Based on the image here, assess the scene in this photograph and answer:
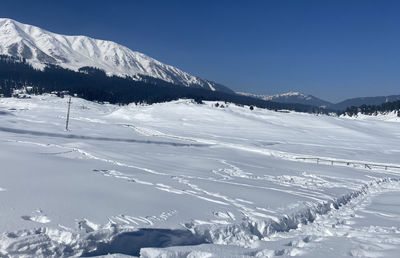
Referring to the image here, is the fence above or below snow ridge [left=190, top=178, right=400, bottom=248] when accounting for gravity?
above

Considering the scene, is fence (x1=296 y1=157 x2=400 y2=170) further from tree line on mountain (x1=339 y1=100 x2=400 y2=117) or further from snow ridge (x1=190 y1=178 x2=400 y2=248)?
tree line on mountain (x1=339 y1=100 x2=400 y2=117)

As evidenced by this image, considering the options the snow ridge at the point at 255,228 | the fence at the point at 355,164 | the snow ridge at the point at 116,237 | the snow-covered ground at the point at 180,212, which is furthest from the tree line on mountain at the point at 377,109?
the snow ridge at the point at 116,237

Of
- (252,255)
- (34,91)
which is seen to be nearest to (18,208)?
(252,255)

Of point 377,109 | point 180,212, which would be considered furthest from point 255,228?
point 377,109

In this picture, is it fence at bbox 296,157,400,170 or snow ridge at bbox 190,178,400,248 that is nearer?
snow ridge at bbox 190,178,400,248

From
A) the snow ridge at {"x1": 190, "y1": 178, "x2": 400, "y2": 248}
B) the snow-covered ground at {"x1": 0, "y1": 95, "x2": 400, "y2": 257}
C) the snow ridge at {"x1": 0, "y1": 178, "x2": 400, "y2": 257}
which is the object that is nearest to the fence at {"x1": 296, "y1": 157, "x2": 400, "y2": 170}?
the snow-covered ground at {"x1": 0, "y1": 95, "x2": 400, "y2": 257}

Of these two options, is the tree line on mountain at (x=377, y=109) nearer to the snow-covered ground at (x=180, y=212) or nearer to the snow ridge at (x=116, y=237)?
the snow-covered ground at (x=180, y=212)

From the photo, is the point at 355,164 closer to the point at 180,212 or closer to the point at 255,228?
the point at 255,228

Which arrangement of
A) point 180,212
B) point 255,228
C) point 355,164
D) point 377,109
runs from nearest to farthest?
point 255,228
point 180,212
point 355,164
point 377,109

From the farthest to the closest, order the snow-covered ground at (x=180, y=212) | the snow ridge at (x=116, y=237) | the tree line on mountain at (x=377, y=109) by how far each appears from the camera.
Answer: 1. the tree line on mountain at (x=377, y=109)
2. the snow-covered ground at (x=180, y=212)
3. the snow ridge at (x=116, y=237)

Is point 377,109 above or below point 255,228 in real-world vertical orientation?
above

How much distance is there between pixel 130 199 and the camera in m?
11.7

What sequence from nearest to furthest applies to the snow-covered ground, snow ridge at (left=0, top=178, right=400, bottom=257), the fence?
Result: snow ridge at (left=0, top=178, right=400, bottom=257) < the snow-covered ground < the fence

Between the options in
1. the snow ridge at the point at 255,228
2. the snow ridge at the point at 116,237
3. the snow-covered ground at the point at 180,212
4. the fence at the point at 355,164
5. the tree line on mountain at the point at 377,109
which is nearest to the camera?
the snow ridge at the point at 116,237
